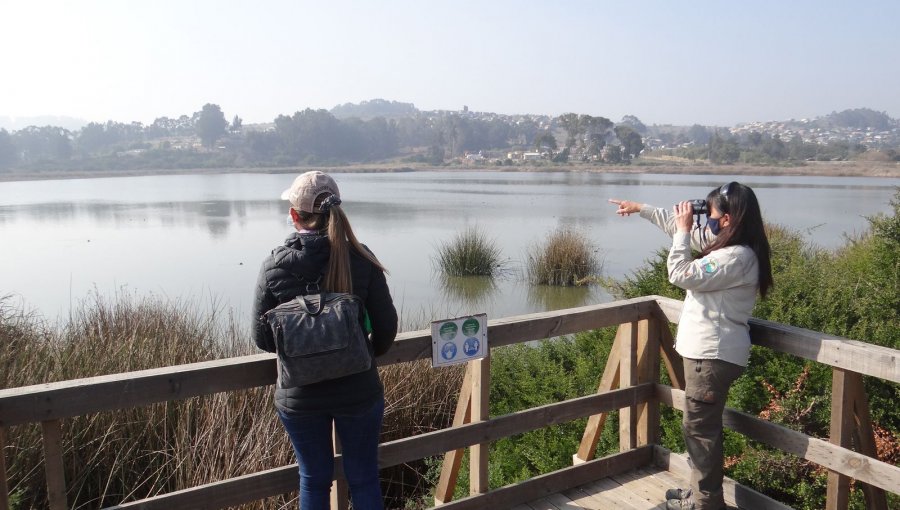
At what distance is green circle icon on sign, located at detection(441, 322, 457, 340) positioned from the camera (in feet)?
8.68

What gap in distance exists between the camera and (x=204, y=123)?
356 feet

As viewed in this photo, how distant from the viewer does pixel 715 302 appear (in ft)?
8.74

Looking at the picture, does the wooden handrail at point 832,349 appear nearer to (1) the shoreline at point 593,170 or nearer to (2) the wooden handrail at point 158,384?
(2) the wooden handrail at point 158,384

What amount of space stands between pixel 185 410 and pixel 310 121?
329 feet

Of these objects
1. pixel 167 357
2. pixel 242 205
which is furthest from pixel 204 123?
pixel 167 357

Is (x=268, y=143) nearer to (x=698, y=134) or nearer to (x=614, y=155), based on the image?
(x=614, y=155)

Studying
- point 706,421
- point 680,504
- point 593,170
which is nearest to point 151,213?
point 680,504

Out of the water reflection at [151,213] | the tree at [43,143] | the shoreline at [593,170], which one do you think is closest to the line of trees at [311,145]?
the tree at [43,143]

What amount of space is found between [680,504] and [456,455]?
923mm

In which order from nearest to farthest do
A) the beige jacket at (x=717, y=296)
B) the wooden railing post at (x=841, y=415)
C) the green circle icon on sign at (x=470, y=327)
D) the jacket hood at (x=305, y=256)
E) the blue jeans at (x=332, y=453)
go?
the jacket hood at (x=305, y=256), the blue jeans at (x=332, y=453), the wooden railing post at (x=841, y=415), the beige jacket at (x=717, y=296), the green circle icon on sign at (x=470, y=327)

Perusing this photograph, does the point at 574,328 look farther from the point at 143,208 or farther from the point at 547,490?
the point at 143,208

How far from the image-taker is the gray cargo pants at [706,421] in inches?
106

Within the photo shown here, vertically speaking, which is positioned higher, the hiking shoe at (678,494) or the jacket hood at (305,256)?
the jacket hood at (305,256)

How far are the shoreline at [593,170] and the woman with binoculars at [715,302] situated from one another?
60363 mm
